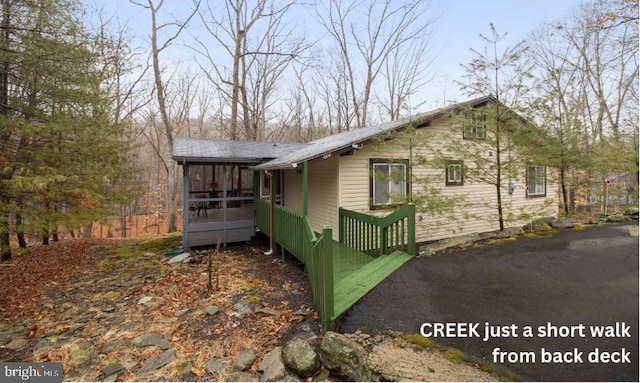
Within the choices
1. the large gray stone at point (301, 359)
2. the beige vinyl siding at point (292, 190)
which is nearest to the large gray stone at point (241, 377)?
the large gray stone at point (301, 359)

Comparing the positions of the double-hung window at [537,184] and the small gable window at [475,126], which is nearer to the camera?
the small gable window at [475,126]

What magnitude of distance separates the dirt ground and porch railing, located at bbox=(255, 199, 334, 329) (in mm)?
405

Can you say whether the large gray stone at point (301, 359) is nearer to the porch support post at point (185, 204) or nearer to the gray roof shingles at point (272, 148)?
the gray roof shingles at point (272, 148)

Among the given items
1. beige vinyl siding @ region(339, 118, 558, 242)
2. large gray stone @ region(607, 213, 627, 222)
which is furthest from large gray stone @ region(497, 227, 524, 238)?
large gray stone @ region(607, 213, 627, 222)

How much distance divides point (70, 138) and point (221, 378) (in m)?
6.72

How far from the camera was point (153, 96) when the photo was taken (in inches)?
659

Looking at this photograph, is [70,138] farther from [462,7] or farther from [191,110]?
[191,110]

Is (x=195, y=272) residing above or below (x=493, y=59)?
below

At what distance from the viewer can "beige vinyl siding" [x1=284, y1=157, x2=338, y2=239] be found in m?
8.32

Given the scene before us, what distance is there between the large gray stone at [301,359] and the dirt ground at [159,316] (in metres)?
0.44

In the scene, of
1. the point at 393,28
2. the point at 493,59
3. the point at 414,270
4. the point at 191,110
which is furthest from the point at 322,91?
the point at 414,270

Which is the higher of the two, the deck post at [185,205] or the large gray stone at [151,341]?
the deck post at [185,205]

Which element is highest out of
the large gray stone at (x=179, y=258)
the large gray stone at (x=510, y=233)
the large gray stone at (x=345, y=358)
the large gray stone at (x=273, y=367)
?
the large gray stone at (x=510, y=233)

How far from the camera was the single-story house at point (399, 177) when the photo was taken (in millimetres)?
8016
